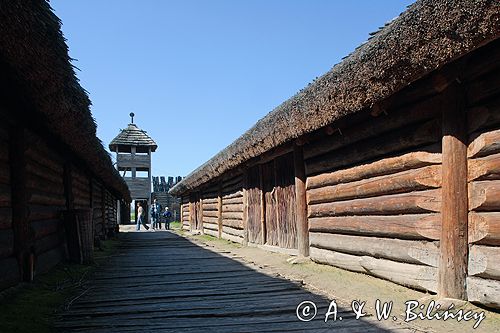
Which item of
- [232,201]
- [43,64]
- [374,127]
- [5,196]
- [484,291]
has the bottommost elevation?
[484,291]

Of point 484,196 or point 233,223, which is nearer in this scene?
point 484,196

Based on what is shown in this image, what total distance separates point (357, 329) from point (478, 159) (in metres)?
1.76

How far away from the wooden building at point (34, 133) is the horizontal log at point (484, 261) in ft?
12.8

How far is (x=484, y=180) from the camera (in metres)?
3.79

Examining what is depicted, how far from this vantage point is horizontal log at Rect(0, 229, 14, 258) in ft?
15.2

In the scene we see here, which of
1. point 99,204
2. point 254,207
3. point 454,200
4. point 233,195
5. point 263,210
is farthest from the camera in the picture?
point 99,204

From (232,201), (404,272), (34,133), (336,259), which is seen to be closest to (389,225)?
(404,272)

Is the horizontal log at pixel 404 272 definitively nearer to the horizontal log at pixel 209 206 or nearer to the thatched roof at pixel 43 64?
the thatched roof at pixel 43 64

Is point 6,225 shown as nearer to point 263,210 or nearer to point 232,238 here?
point 263,210

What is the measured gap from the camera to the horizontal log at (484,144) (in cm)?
366

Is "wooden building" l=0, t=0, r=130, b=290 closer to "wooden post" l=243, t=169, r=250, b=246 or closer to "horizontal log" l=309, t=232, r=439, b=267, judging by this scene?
"horizontal log" l=309, t=232, r=439, b=267

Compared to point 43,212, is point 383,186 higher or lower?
higher

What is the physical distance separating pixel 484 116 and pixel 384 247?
205 cm

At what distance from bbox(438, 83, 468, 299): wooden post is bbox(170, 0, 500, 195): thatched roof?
475 mm
